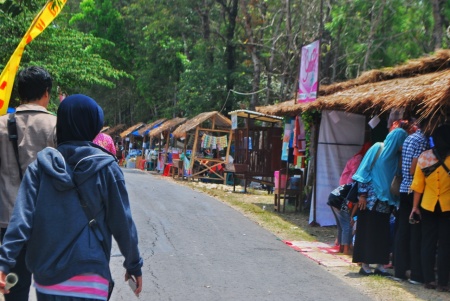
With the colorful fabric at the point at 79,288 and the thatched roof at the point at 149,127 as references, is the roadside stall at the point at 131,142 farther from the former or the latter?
the colorful fabric at the point at 79,288

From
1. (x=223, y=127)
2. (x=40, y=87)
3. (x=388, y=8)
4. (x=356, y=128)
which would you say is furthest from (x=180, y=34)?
(x=40, y=87)

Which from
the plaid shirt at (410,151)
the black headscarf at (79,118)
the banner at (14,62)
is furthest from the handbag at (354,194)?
the black headscarf at (79,118)

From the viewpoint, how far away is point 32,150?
13.5 ft

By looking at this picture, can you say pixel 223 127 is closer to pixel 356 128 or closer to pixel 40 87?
pixel 356 128

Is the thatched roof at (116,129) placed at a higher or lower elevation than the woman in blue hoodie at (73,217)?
higher

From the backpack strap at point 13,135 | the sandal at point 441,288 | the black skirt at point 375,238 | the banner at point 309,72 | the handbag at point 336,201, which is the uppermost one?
the banner at point 309,72

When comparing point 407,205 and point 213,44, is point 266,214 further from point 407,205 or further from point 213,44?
point 213,44

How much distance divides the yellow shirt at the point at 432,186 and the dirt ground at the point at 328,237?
3.24ft

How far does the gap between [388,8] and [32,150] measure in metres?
17.5

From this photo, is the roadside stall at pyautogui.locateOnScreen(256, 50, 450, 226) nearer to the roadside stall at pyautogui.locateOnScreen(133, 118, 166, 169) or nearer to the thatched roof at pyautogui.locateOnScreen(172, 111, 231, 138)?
the thatched roof at pyautogui.locateOnScreen(172, 111, 231, 138)

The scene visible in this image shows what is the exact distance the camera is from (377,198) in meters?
7.73

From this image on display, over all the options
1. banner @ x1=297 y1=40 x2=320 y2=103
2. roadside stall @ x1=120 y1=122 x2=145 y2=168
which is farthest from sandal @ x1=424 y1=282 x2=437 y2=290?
roadside stall @ x1=120 y1=122 x2=145 y2=168

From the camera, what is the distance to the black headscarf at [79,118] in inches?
126

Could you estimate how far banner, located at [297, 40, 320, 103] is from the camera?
12430 mm
